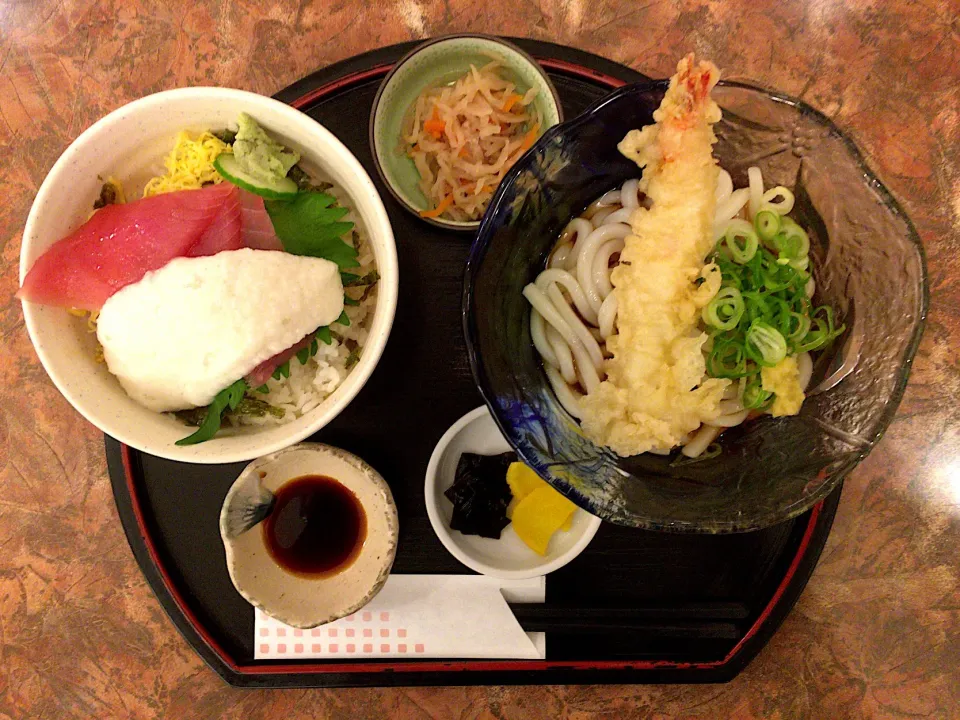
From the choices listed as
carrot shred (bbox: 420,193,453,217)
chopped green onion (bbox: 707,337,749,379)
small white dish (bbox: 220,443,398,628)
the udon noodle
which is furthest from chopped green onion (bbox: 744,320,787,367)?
small white dish (bbox: 220,443,398,628)

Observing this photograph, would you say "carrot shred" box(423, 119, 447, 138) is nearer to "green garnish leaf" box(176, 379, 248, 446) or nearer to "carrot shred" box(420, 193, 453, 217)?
"carrot shred" box(420, 193, 453, 217)

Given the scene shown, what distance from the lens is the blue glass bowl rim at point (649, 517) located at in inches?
47.8

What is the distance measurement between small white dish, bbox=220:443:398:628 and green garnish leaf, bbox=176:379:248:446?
28 centimetres

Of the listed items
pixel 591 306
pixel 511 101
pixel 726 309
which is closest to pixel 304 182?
pixel 511 101

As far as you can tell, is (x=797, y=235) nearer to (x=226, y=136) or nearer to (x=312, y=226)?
(x=312, y=226)

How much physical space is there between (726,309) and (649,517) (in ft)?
1.46

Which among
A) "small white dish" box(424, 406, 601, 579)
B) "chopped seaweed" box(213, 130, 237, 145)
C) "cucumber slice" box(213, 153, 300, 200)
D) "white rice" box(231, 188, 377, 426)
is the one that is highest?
"chopped seaweed" box(213, 130, 237, 145)

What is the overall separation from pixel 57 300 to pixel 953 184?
8.00 ft

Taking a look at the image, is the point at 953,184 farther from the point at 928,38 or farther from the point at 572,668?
the point at 572,668

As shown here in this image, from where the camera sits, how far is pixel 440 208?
160 centimetres

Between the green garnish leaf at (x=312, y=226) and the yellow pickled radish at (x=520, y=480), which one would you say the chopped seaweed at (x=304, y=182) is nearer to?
the green garnish leaf at (x=312, y=226)

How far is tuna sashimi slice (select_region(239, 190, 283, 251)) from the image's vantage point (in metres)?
1.31

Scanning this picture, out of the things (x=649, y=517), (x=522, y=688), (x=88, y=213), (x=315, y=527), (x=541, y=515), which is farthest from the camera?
(x=522, y=688)

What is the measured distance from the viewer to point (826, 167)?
128cm
